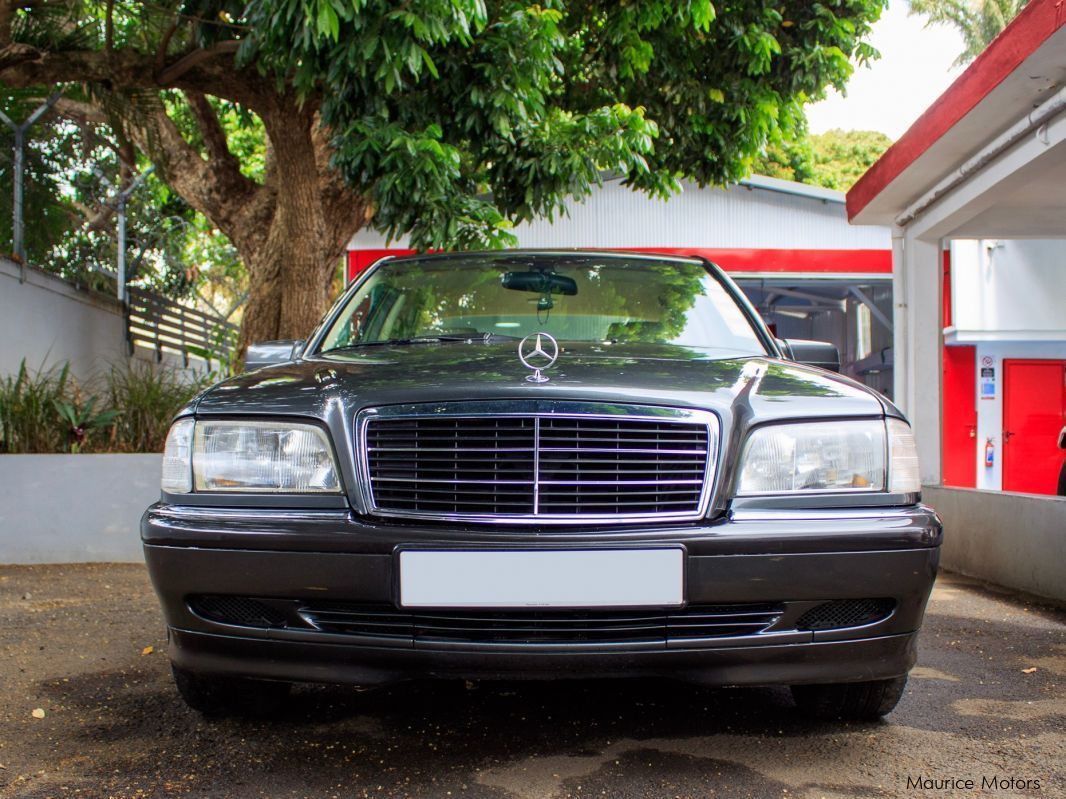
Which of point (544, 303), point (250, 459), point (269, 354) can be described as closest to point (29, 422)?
point (269, 354)

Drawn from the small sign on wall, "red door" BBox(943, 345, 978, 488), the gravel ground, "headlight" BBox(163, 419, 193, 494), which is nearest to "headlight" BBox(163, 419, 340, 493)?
"headlight" BBox(163, 419, 193, 494)

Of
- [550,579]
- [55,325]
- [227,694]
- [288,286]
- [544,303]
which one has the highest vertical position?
[288,286]

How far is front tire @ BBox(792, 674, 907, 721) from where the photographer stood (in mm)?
2867

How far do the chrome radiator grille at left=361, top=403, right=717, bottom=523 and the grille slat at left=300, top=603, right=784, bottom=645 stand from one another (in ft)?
0.73

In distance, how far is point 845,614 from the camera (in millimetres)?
2492

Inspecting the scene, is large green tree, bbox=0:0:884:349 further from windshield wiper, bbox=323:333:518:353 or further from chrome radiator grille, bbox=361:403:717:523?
chrome radiator grille, bbox=361:403:717:523

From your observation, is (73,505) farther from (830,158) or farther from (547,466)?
(830,158)

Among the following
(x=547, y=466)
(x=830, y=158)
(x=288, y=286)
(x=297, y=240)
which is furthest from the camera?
(x=830, y=158)

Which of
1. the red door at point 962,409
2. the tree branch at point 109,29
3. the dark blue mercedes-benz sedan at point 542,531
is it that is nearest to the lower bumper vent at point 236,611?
the dark blue mercedes-benz sedan at point 542,531

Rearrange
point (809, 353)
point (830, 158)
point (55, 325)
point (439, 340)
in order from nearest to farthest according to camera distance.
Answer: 1. point (439, 340)
2. point (809, 353)
3. point (55, 325)
4. point (830, 158)

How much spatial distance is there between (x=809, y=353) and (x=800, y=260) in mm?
11996

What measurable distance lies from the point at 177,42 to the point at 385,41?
278 centimetres

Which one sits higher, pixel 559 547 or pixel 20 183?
pixel 20 183

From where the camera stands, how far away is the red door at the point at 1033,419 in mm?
15164
